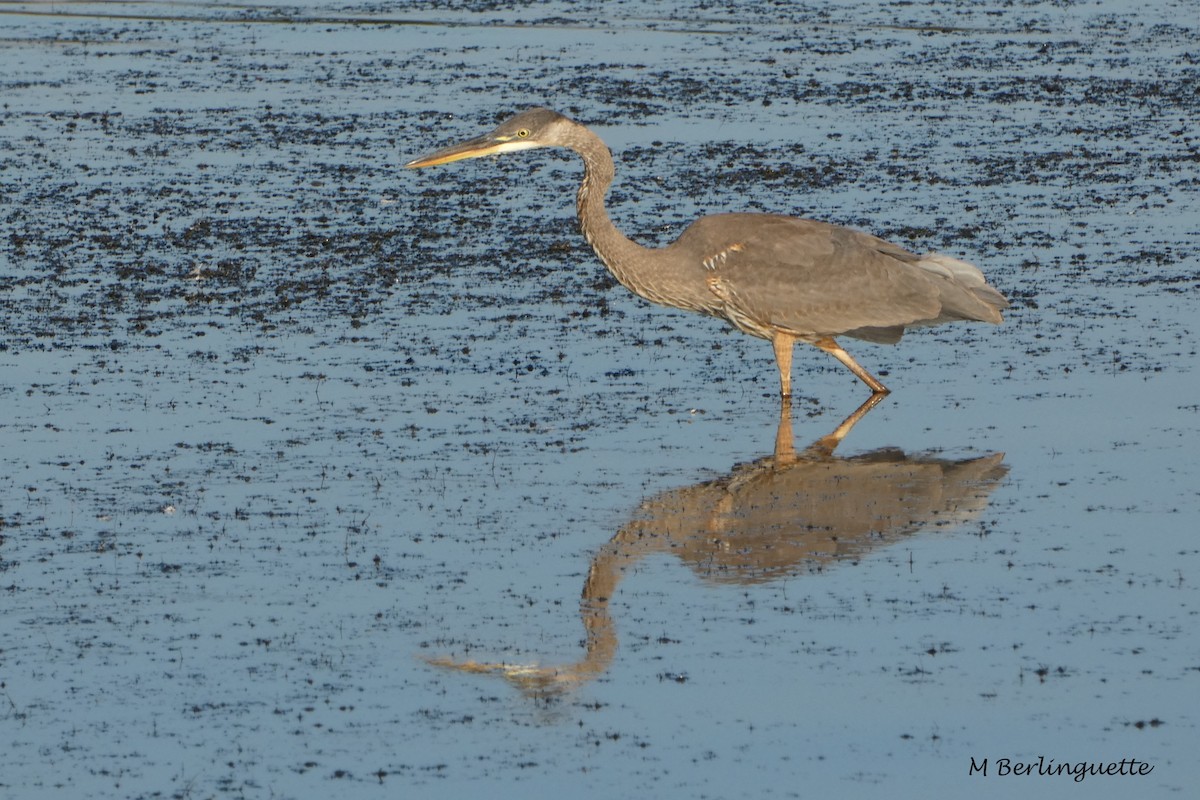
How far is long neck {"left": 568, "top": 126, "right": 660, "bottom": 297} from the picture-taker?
12.9m

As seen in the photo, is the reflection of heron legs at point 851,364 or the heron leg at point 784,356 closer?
the heron leg at point 784,356

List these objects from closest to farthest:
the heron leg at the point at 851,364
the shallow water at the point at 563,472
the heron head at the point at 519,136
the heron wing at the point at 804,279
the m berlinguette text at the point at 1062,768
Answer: the m berlinguette text at the point at 1062,768 → the shallow water at the point at 563,472 → the heron wing at the point at 804,279 → the heron head at the point at 519,136 → the heron leg at the point at 851,364

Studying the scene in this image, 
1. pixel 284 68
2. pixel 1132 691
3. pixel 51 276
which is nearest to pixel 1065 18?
pixel 284 68

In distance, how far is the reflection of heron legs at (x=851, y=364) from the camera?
13.1 m

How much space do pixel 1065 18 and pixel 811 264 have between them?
67.0 ft

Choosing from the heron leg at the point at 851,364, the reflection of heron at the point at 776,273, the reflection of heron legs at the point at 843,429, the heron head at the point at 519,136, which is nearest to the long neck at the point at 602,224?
the reflection of heron at the point at 776,273

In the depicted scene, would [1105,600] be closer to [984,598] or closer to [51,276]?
[984,598]

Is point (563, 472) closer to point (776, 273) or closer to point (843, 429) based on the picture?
point (843, 429)

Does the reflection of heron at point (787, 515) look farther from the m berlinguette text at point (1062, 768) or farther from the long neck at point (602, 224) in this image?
the m berlinguette text at point (1062, 768)

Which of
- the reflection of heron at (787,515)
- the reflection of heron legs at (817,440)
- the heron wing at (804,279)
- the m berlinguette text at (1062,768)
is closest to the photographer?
the m berlinguette text at (1062,768)

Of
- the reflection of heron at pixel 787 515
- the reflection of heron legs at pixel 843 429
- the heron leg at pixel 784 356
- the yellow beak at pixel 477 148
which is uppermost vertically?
the yellow beak at pixel 477 148

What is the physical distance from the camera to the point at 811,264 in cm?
1288

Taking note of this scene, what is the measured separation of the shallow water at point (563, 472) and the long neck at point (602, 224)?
766 millimetres

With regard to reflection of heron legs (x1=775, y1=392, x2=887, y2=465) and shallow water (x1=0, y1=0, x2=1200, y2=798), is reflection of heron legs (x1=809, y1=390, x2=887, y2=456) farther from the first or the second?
shallow water (x1=0, y1=0, x2=1200, y2=798)
